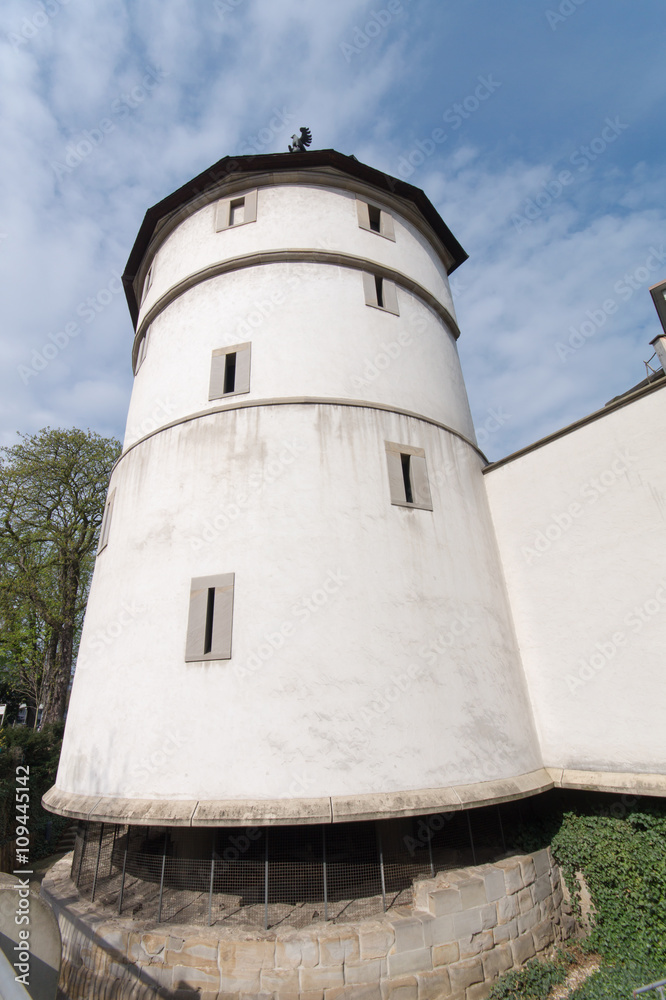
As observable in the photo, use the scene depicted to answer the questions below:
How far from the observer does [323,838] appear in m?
7.04

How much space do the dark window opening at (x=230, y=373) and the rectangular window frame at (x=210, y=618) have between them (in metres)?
3.98

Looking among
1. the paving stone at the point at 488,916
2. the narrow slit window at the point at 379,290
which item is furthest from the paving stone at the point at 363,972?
the narrow slit window at the point at 379,290

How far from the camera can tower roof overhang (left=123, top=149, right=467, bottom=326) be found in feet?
40.8

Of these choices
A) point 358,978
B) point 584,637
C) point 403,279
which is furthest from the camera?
point 403,279

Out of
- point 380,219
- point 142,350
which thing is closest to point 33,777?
point 142,350

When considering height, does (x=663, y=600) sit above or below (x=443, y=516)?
below

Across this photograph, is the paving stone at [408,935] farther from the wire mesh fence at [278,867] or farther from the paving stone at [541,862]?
the paving stone at [541,862]

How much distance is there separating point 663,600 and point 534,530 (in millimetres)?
2523

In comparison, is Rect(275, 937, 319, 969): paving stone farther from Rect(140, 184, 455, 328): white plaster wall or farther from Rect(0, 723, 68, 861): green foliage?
Rect(140, 184, 455, 328): white plaster wall

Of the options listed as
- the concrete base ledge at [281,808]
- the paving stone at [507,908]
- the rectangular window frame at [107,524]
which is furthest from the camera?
the rectangular window frame at [107,524]

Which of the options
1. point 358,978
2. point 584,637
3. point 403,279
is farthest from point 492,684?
point 403,279

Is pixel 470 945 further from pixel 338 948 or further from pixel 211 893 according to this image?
pixel 211 893

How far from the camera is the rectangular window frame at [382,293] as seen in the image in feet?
36.9

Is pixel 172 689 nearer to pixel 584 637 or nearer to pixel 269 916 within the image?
pixel 269 916
